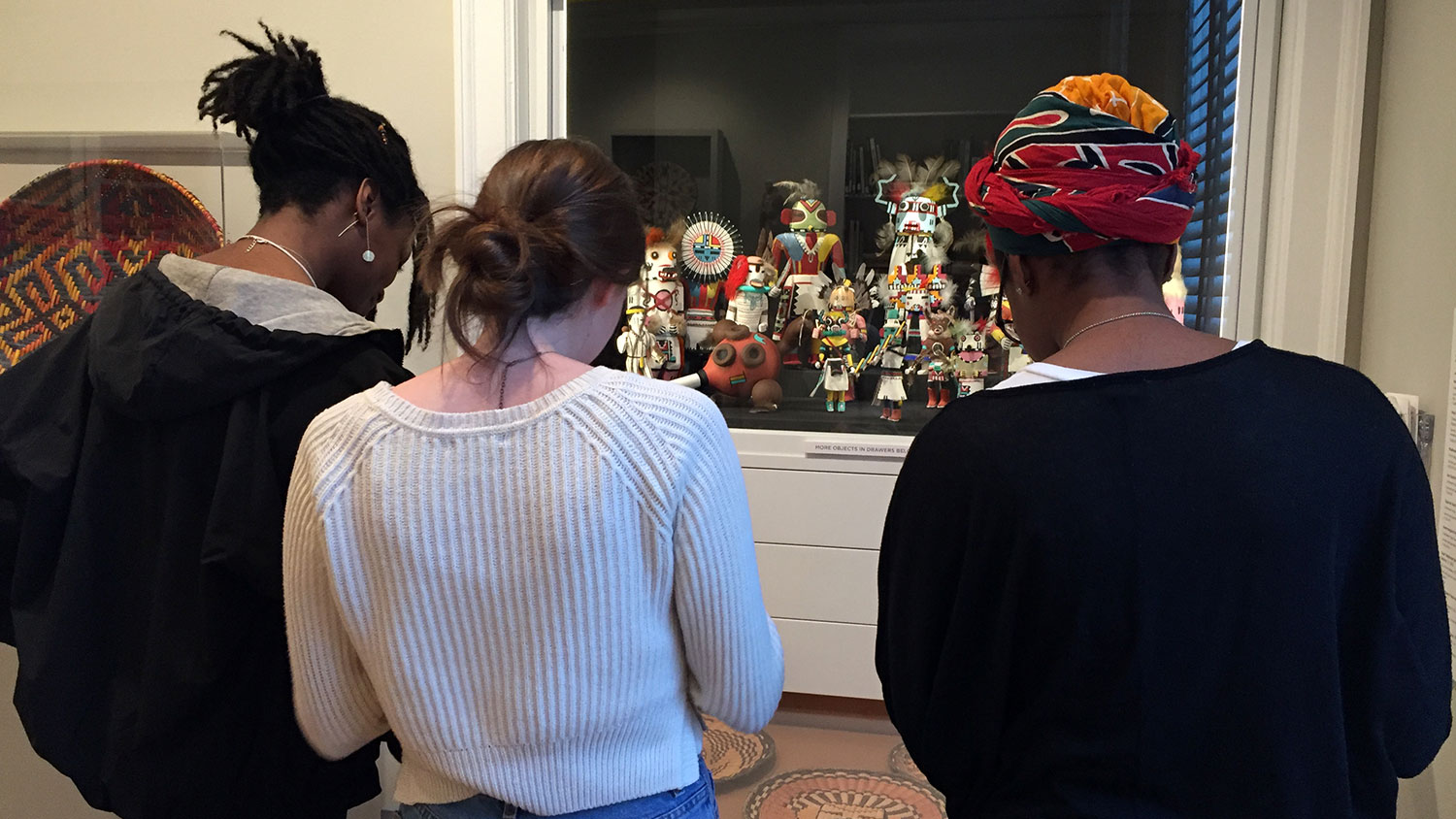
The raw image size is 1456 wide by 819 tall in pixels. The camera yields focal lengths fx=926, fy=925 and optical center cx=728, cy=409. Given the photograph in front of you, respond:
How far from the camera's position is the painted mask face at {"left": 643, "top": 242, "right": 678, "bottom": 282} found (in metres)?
2.72

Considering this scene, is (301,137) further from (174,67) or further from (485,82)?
(174,67)

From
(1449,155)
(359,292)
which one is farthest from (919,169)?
(359,292)

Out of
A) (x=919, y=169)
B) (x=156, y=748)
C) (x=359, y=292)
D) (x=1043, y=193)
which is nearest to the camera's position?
(x=1043, y=193)

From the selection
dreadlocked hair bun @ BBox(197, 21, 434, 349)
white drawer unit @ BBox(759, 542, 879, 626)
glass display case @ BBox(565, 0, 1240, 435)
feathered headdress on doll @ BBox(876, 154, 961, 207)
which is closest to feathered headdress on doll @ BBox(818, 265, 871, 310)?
glass display case @ BBox(565, 0, 1240, 435)

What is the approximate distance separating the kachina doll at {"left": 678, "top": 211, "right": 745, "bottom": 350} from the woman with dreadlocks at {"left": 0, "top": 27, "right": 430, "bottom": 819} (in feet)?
5.19

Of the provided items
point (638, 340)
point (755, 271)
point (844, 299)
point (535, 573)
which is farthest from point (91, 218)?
point (844, 299)

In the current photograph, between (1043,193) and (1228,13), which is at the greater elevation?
(1228,13)

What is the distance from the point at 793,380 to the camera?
271cm

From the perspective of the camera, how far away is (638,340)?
A: 2.72 meters

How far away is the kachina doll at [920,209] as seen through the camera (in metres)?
2.62

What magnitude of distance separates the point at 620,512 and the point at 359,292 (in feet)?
2.20

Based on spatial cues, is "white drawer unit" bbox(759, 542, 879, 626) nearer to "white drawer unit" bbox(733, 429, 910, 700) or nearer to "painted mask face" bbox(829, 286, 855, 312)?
"white drawer unit" bbox(733, 429, 910, 700)

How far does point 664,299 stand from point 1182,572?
2120 millimetres

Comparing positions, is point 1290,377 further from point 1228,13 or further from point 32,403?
point 1228,13
